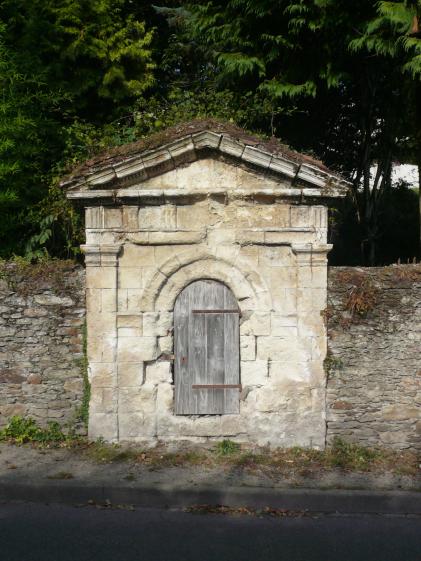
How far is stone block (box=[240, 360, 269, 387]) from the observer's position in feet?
23.7

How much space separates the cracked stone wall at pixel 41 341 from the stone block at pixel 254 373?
2.21 m

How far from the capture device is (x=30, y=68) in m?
10.9

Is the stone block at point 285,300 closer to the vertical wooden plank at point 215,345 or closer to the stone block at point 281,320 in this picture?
the stone block at point 281,320

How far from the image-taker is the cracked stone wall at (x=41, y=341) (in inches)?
293

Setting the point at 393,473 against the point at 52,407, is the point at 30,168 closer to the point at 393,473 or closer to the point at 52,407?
the point at 52,407

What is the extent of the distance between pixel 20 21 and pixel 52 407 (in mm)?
8733

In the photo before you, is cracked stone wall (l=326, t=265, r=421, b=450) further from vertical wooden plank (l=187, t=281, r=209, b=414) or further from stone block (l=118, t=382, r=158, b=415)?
stone block (l=118, t=382, r=158, b=415)

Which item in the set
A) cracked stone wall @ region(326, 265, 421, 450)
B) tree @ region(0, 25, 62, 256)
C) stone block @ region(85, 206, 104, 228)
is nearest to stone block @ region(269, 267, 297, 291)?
cracked stone wall @ region(326, 265, 421, 450)

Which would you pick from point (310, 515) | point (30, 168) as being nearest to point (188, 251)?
point (310, 515)

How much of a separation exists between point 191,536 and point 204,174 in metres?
4.26

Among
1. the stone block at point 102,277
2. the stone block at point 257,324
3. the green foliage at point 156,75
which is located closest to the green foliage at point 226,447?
the stone block at point 257,324

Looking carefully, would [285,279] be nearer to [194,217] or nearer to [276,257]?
[276,257]

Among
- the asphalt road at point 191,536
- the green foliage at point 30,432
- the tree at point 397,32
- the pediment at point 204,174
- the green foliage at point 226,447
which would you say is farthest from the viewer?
the tree at point 397,32

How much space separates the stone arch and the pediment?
0.85 metres
